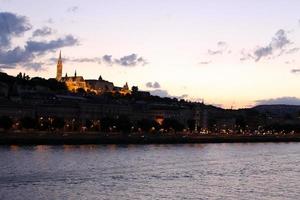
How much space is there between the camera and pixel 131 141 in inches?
2429

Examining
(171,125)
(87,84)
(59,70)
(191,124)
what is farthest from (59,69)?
(171,125)

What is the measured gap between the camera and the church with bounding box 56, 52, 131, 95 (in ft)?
398

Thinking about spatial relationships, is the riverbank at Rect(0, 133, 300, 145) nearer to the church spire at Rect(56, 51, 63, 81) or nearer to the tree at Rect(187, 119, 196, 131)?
the tree at Rect(187, 119, 196, 131)

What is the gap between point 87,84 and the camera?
126 meters

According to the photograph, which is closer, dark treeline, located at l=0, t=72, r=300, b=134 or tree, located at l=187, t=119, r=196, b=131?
dark treeline, located at l=0, t=72, r=300, b=134

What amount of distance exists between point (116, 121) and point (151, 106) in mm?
25298

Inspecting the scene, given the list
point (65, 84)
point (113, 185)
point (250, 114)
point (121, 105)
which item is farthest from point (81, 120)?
point (113, 185)

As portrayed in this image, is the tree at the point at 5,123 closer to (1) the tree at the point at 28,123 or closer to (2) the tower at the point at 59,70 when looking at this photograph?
(1) the tree at the point at 28,123

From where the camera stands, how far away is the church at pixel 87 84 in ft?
398

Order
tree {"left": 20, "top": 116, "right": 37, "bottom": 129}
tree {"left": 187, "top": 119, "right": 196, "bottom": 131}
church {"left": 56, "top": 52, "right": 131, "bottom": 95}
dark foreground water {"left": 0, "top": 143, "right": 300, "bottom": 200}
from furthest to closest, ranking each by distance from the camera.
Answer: church {"left": 56, "top": 52, "right": 131, "bottom": 95}
tree {"left": 187, "top": 119, "right": 196, "bottom": 131}
tree {"left": 20, "top": 116, "right": 37, "bottom": 129}
dark foreground water {"left": 0, "top": 143, "right": 300, "bottom": 200}

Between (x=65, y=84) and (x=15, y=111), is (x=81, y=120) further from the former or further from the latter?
(x=65, y=84)

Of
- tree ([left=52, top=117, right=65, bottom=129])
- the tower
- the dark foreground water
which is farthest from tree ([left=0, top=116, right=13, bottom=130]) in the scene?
the tower

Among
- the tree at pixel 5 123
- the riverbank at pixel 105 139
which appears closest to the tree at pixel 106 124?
the riverbank at pixel 105 139

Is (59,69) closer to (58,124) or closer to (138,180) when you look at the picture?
(58,124)
